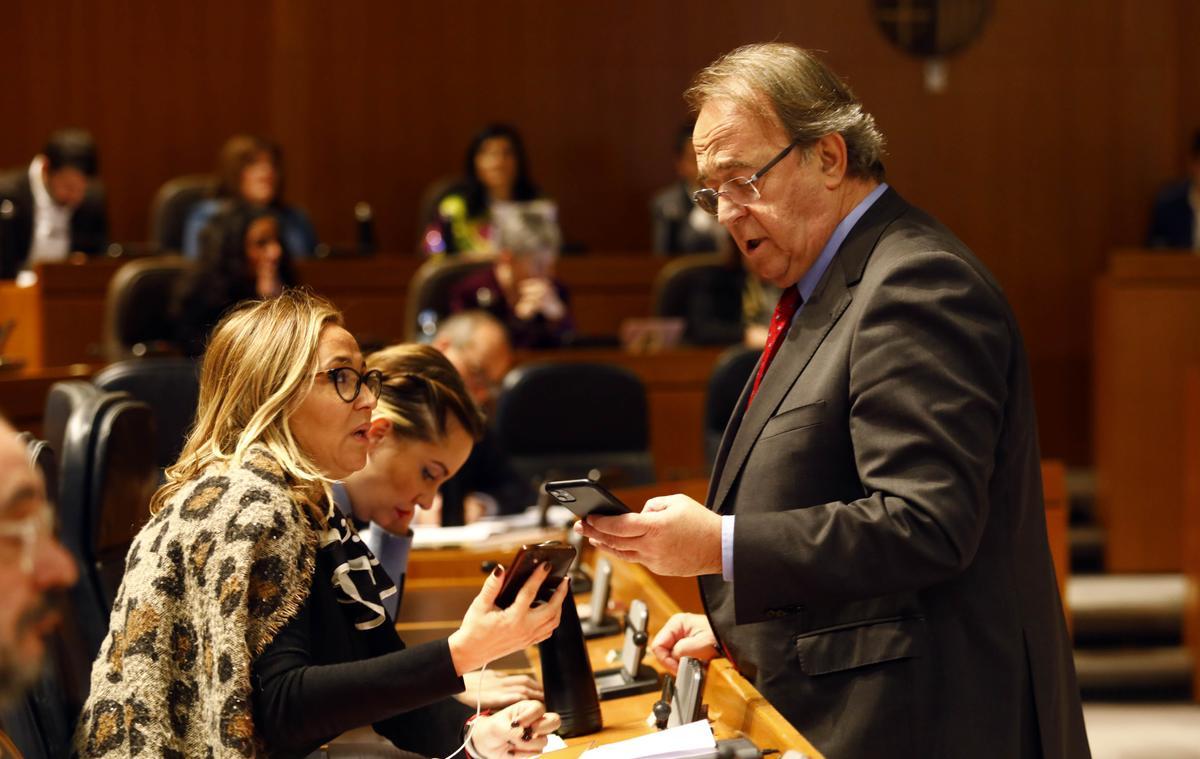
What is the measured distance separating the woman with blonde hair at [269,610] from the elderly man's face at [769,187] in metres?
0.55

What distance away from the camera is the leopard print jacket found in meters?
1.71

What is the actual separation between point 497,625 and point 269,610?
0.91 feet

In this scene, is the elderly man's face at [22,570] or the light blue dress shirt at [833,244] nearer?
the elderly man's face at [22,570]

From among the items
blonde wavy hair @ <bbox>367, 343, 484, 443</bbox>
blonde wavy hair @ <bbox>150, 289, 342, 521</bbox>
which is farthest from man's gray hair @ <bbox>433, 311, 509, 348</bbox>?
blonde wavy hair @ <bbox>150, 289, 342, 521</bbox>

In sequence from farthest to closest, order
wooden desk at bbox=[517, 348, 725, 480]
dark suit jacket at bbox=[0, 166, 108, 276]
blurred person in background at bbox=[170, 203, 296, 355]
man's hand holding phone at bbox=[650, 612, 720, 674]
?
dark suit jacket at bbox=[0, 166, 108, 276]
wooden desk at bbox=[517, 348, 725, 480]
blurred person in background at bbox=[170, 203, 296, 355]
man's hand holding phone at bbox=[650, 612, 720, 674]

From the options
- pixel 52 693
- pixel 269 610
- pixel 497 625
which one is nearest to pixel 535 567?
pixel 497 625

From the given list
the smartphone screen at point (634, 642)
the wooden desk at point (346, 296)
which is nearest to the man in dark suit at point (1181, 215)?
the wooden desk at point (346, 296)

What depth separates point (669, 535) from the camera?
1731 millimetres

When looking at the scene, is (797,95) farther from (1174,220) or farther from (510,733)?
(1174,220)

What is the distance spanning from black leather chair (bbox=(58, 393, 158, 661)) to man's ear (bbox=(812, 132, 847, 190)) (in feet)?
4.53

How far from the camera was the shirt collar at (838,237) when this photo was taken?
6.35ft

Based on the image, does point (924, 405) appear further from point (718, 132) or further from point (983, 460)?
point (718, 132)

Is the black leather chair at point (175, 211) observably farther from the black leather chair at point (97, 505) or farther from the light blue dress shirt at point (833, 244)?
the light blue dress shirt at point (833, 244)

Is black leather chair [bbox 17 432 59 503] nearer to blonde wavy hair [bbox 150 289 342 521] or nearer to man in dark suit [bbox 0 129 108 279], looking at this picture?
blonde wavy hair [bbox 150 289 342 521]
